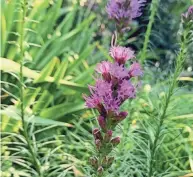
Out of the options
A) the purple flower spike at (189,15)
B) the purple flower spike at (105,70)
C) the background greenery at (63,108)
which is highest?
the purple flower spike at (189,15)

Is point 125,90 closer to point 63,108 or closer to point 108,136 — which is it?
point 108,136

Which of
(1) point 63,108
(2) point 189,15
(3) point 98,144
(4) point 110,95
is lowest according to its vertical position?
(1) point 63,108

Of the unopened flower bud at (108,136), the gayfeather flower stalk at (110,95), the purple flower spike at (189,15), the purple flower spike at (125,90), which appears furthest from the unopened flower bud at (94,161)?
the purple flower spike at (189,15)

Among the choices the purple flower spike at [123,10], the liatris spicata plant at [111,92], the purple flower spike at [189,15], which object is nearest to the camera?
the liatris spicata plant at [111,92]

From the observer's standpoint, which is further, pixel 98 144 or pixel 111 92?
pixel 98 144

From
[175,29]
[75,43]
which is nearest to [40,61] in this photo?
[75,43]

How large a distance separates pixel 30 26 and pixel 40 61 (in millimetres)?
342

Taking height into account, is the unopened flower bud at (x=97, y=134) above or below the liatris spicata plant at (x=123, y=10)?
below

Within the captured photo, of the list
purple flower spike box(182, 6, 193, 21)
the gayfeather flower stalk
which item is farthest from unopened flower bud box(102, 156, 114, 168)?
purple flower spike box(182, 6, 193, 21)

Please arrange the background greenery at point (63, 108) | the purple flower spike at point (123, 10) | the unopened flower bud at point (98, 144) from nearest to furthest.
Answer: the unopened flower bud at point (98, 144), the purple flower spike at point (123, 10), the background greenery at point (63, 108)

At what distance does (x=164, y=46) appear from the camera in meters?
6.69

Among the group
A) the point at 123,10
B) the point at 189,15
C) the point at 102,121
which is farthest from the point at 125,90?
the point at 123,10

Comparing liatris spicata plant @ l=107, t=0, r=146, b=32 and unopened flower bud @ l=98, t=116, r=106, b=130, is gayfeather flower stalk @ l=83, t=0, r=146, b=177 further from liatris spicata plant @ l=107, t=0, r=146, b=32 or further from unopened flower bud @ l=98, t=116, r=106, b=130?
liatris spicata plant @ l=107, t=0, r=146, b=32

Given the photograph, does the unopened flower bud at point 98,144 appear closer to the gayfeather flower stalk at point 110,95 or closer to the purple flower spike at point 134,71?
the gayfeather flower stalk at point 110,95
